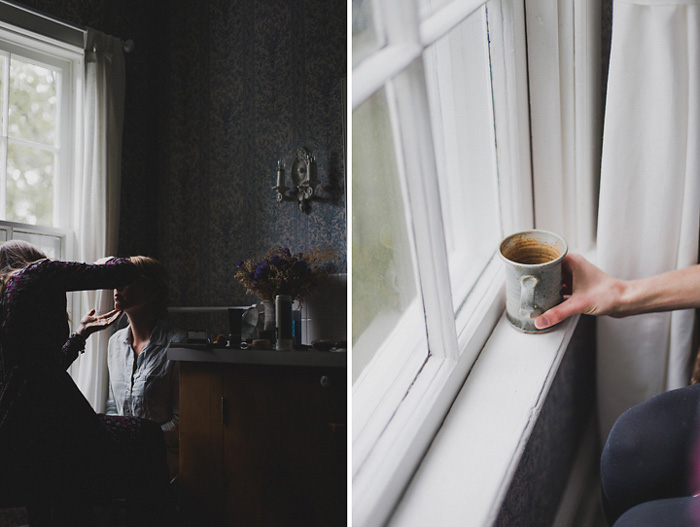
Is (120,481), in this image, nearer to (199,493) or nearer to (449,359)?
(199,493)

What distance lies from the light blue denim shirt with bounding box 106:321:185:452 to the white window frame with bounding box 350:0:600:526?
985 mm

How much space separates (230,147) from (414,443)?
145 centimetres

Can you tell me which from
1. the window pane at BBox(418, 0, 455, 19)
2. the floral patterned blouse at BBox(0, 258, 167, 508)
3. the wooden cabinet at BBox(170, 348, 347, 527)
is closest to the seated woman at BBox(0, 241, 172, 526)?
the floral patterned blouse at BBox(0, 258, 167, 508)

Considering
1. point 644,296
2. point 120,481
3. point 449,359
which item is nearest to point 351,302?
point 449,359

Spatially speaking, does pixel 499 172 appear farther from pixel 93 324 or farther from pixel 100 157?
pixel 100 157

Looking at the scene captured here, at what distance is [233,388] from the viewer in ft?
3.55

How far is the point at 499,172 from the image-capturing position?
40 centimetres

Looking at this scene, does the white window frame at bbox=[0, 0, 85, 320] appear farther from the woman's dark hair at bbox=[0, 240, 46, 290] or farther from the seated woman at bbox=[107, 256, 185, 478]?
the woman's dark hair at bbox=[0, 240, 46, 290]

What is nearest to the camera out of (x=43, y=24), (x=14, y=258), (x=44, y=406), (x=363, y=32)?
(x=363, y=32)

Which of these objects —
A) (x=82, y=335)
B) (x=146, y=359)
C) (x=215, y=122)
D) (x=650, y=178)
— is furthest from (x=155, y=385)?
(x=650, y=178)

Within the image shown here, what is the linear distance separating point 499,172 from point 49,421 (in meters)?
0.98

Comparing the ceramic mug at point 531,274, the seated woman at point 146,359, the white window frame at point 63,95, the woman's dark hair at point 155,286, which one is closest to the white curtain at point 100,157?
the white window frame at point 63,95

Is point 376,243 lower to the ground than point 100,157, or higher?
lower

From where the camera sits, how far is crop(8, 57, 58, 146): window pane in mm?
1461
